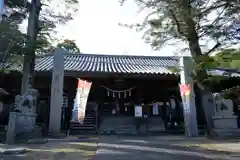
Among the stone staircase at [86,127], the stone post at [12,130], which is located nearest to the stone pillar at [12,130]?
the stone post at [12,130]

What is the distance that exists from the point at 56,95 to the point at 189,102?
6.83 meters

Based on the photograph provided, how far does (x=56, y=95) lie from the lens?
48.9 ft

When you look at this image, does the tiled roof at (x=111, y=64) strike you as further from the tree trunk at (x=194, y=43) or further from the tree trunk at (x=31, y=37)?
the tree trunk at (x=31, y=37)

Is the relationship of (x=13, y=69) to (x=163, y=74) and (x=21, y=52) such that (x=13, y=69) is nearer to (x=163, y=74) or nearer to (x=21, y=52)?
(x=21, y=52)

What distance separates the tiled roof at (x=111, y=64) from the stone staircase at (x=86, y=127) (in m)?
3.16

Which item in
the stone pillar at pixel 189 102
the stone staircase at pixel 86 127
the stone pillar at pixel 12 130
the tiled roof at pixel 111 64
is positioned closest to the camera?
the stone pillar at pixel 12 130

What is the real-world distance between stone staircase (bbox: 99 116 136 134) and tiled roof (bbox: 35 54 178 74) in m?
3.11

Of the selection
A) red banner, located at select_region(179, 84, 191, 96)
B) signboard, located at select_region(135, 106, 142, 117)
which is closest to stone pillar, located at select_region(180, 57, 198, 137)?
red banner, located at select_region(179, 84, 191, 96)

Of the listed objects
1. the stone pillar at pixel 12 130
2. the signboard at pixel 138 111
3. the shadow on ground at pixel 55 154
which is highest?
the signboard at pixel 138 111

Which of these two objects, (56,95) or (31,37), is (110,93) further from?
(31,37)

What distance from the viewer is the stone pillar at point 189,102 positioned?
48.0 ft

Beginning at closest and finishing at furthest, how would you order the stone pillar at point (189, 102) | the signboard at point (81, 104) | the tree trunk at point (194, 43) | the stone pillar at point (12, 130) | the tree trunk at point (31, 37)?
the tree trunk at point (194, 43) → the stone pillar at point (12, 130) → the tree trunk at point (31, 37) → the signboard at point (81, 104) → the stone pillar at point (189, 102)

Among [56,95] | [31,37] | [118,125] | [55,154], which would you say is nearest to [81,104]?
[56,95]

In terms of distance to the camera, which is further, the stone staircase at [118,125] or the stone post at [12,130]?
the stone staircase at [118,125]
